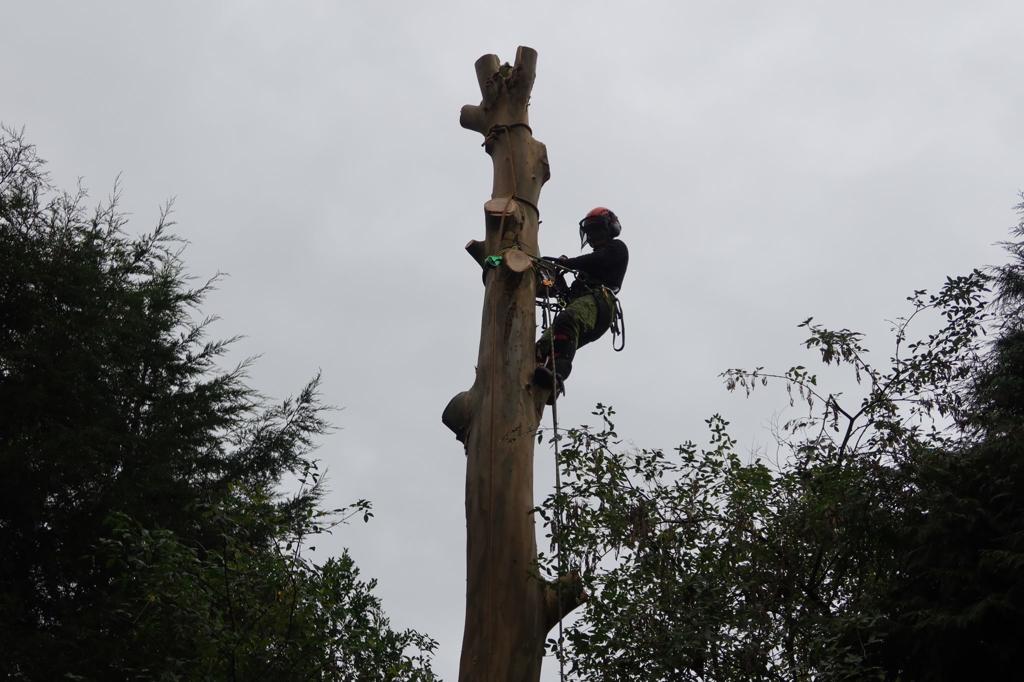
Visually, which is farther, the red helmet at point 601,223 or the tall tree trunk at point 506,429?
the red helmet at point 601,223

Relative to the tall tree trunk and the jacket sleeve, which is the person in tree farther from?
the tall tree trunk

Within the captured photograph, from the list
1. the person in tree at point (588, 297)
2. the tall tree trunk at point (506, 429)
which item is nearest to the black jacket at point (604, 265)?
the person in tree at point (588, 297)

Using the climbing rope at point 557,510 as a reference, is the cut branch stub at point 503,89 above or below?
above

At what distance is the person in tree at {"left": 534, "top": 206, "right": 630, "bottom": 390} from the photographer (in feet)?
21.6

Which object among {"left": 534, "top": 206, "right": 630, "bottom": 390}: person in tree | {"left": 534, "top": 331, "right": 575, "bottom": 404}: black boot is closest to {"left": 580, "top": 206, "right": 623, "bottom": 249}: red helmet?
{"left": 534, "top": 206, "right": 630, "bottom": 390}: person in tree

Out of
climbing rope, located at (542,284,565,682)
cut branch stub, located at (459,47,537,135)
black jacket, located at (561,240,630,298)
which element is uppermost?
cut branch stub, located at (459,47,537,135)

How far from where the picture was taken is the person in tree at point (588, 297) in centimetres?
657

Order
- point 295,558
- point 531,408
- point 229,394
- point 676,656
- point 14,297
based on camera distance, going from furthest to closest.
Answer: point 229,394 → point 14,297 → point 295,558 → point 531,408 → point 676,656

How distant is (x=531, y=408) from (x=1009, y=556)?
2547mm

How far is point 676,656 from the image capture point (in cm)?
573

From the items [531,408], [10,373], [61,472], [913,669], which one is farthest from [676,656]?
[10,373]

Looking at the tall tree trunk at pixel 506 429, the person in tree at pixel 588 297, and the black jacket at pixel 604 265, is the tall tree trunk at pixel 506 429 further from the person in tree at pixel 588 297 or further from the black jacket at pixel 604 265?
the black jacket at pixel 604 265

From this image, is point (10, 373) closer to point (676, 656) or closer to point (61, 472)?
point (61, 472)

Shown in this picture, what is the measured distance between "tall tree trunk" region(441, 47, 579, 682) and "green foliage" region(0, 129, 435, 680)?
125 cm
